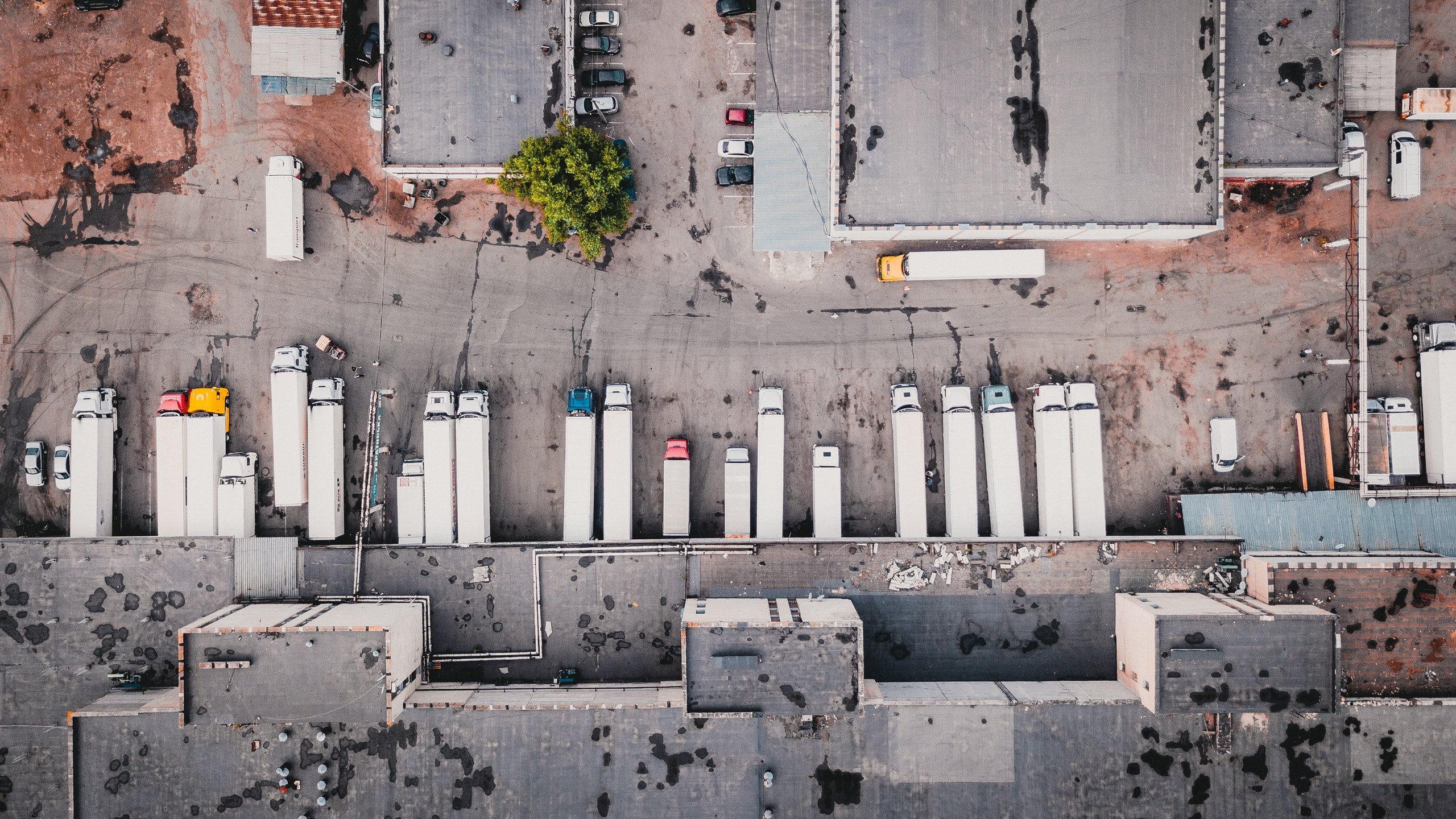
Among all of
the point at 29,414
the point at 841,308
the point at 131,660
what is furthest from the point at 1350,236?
the point at 29,414

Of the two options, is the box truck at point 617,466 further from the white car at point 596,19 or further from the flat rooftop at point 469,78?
the white car at point 596,19

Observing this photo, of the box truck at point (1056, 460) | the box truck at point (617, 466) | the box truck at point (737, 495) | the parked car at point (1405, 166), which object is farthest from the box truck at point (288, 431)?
the parked car at point (1405, 166)

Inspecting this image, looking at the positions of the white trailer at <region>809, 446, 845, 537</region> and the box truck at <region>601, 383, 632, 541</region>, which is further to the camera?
the white trailer at <region>809, 446, 845, 537</region>

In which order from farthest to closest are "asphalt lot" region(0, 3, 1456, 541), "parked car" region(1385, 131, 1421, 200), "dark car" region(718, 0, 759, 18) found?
"asphalt lot" region(0, 3, 1456, 541) → "dark car" region(718, 0, 759, 18) → "parked car" region(1385, 131, 1421, 200)

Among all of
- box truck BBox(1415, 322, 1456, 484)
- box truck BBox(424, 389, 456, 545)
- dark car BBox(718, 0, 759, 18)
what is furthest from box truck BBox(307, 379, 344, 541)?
box truck BBox(1415, 322, 1456, 484)

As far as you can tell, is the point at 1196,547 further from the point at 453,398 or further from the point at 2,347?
the point at 2,347

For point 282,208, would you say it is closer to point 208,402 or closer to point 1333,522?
point 208,402

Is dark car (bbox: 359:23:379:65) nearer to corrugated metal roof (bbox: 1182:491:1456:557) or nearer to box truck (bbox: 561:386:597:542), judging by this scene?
box truck (bbox: 561:386:597:542)
